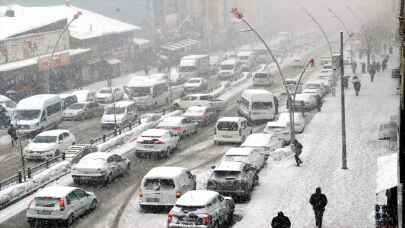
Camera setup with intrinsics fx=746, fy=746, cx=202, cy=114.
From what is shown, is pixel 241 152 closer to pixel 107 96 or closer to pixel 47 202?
pixel 47 202

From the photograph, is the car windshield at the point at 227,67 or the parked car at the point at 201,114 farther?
the car windshield at the point at 227,67

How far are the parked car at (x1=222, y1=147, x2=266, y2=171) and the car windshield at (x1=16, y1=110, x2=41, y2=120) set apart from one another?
18.6 m

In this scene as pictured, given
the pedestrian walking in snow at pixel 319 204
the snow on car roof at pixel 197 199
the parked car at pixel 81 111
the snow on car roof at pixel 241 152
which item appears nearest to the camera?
the snow on car roof at pixel 197 199

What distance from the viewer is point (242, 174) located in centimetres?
2947

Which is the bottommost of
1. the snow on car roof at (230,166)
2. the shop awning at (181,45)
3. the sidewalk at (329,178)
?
the sidewalk at (329,178)

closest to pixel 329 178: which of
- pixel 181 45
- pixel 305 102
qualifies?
pixel 305 102

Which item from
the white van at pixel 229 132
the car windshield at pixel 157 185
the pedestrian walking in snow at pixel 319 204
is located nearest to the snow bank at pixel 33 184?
the car windshield at pixel 157 185

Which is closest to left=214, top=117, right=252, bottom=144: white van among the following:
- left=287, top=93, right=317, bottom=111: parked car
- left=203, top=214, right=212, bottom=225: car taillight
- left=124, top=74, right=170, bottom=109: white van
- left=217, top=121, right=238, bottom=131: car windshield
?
left=217, top=121, right=238, bottom=131: car windshield

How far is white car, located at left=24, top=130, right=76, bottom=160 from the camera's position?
3969cm

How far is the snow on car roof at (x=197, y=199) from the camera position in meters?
24.7

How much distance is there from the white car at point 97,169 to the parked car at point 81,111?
21608mm

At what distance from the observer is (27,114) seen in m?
48.9

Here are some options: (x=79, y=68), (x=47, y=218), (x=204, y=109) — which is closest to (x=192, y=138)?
(x=204, y=109)

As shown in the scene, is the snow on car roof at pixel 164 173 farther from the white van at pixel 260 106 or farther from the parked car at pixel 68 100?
the parked car at pixel 68 100
